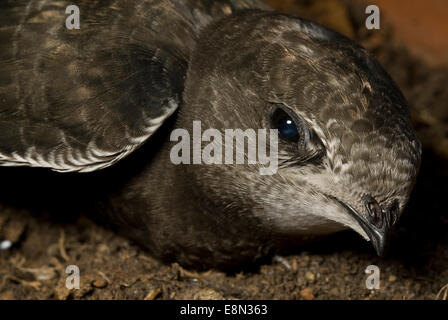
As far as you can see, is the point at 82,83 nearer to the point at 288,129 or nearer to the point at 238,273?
the point at 288,129

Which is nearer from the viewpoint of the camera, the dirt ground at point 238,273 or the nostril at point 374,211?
the nostril at point 374,211

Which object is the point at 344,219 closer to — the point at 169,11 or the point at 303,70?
the point at 303,70

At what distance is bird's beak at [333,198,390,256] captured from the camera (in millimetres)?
2574

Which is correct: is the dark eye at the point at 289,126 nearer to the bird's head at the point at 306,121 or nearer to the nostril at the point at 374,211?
the bird's head at the point at 306,121

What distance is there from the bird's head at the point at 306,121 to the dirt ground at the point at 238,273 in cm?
45

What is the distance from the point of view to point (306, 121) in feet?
8.64

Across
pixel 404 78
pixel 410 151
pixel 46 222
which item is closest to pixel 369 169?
pixel 410 151

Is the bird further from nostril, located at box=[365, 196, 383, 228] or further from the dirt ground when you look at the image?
the dirt ground

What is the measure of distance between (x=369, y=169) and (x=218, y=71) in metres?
0.85

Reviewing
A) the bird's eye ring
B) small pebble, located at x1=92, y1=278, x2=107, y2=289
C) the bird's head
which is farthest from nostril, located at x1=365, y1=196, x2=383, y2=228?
small pebble, located at x1=92, y1=278, x2=107, y2=289

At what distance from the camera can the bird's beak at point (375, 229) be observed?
2.57m

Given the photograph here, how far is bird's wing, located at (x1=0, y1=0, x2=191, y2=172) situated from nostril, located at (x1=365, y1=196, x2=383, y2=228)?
956 millimetres

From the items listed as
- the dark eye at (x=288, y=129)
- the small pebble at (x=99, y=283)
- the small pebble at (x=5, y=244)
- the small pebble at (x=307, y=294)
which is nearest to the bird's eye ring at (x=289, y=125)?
the dark eye at (x=288, y=129)

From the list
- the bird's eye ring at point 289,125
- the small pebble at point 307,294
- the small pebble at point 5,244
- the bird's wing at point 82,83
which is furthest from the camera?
the small pebble at point 5,244
